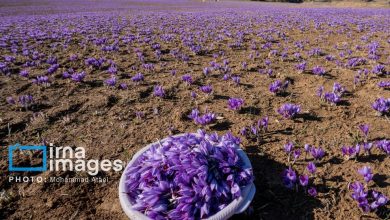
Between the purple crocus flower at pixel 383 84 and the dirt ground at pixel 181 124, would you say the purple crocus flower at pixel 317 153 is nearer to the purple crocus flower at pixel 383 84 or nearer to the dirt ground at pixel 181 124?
the dirt ground at pixel 181 124

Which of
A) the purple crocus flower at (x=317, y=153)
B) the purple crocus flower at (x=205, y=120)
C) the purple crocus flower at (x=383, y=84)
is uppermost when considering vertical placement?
the purple crocus flower at (x=383, y=84)

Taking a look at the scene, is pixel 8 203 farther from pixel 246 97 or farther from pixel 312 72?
pixel 312 72

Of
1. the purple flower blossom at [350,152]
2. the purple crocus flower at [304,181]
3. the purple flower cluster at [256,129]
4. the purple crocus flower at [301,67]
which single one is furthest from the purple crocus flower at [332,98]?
the purple crocus flower at [304,181]

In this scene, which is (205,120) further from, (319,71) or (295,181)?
(319,71)

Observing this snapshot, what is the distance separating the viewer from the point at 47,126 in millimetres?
5699

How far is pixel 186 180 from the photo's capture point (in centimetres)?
321

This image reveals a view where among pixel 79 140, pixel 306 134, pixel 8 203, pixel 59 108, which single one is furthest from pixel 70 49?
pixel 306 134

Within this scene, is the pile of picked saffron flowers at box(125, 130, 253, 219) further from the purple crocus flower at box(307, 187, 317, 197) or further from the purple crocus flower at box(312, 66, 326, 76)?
the purple crocus flower at box(312, 66, 326, 76)

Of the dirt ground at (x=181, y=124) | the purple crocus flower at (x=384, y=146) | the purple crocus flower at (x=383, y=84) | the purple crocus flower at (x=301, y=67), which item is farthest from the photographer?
Answer: the purple crocus flower at (x=301, y=67)

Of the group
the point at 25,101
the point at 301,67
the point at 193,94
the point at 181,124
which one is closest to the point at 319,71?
the point at 301,67

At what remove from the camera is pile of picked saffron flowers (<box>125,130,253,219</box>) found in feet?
10.1

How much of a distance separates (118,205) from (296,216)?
2.38 meters

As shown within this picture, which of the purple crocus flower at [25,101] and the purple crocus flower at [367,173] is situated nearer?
the purple crocus flower at [367,173]

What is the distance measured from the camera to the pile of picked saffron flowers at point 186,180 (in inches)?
121
